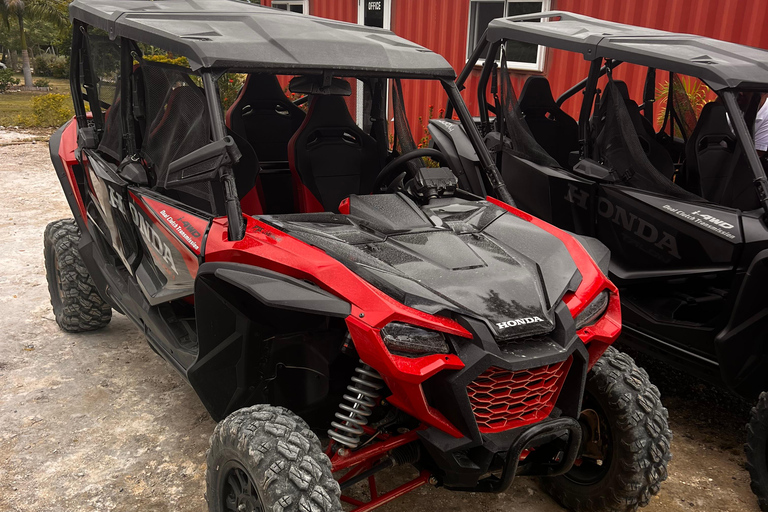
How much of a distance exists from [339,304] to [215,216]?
925 millimetres

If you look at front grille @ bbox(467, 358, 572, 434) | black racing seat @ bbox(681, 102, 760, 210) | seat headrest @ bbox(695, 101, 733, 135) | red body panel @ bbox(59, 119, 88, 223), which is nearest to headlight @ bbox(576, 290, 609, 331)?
front grille @ bbox(467, 358, 572, 434)

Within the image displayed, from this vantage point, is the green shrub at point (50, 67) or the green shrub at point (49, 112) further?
the green shrub at point (50, 67)

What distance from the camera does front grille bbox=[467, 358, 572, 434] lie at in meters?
2.37

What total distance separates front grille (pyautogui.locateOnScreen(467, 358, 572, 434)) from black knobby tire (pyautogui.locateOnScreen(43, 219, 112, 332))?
3.26m

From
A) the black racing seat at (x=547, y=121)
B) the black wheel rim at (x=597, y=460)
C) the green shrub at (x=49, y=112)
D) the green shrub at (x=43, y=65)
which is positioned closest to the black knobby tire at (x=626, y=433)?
the black wheel rim at (x=597, y=460)

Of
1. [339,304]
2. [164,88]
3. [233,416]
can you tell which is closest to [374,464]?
[233,416]

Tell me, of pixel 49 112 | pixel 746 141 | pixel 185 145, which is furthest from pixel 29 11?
pixel 746 141

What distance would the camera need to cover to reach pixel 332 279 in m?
2.48

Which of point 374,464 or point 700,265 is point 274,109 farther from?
point 700,265

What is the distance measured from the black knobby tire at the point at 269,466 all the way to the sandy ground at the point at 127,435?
71 centimetres

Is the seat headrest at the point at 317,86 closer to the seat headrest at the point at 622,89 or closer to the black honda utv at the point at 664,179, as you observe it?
the black honda utv at the point at 664,179

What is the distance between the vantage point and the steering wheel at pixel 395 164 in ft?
11.5

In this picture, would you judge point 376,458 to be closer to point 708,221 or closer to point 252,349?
point 252,349

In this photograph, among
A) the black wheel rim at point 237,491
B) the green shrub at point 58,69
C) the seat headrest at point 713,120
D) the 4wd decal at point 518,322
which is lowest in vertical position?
the green shrub at point 58,69
